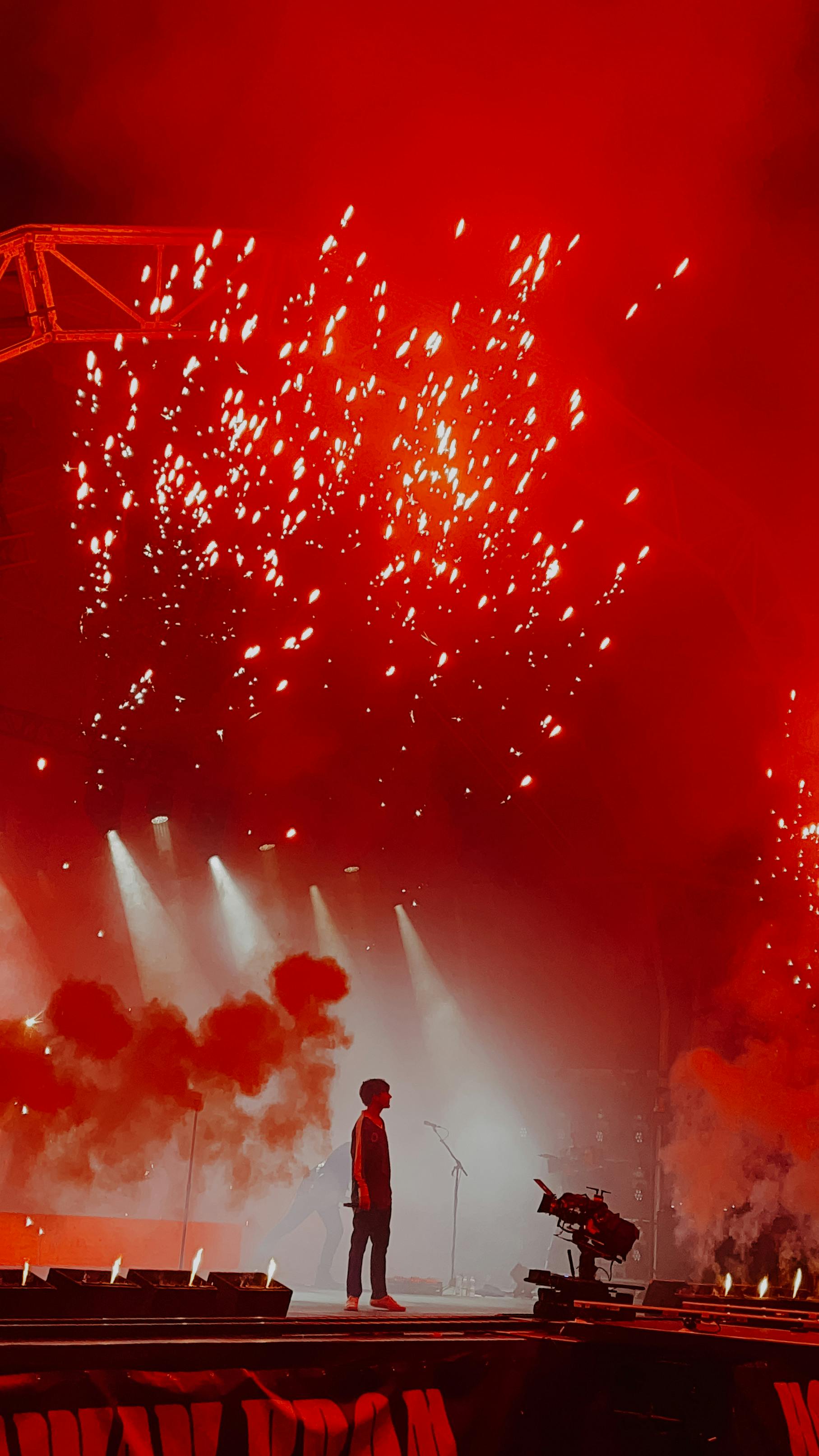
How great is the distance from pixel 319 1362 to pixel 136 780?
33.3 feet

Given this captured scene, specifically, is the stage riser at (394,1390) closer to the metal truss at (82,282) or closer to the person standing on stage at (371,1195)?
the person standing on stage at (371,1195)

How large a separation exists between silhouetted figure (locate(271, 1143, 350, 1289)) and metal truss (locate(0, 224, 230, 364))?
6.66m

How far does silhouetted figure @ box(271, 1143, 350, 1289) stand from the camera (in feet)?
31.0

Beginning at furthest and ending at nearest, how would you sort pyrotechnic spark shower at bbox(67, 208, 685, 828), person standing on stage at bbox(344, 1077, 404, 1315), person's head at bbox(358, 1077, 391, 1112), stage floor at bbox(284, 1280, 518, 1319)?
pyrotechnic spark shower at bbox(67, 208, 685, 828) → person's head at bbox(358, 1077, 391, 1112) → person standing on stage at bbox(344, 1077, 404, 1315) → stage floor at bbox(284, 1280, 518, 1319)

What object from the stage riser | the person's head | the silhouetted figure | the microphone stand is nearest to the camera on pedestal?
the stage riser

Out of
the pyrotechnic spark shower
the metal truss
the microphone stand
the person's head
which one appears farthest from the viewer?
the microphone stand

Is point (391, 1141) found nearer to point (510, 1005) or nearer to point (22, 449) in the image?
point (510, 1005)

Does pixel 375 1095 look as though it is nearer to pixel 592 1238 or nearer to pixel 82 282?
pixel 592 1238

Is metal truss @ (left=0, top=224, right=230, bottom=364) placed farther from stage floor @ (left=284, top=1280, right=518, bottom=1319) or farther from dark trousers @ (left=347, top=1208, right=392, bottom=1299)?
stage floor @ (left=284, top=1280, right=518, bottom=1319)

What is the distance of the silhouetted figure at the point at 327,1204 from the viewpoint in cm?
945

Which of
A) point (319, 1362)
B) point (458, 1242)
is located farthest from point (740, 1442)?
point (458, 1242)

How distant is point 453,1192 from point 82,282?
38.7 ft

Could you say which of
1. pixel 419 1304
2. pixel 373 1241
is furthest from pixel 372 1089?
pixel 419 1304

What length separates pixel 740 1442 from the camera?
12.5 ft
